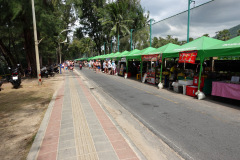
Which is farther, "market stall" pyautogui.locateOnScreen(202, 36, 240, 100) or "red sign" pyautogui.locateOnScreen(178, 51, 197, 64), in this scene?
"red sign" pyautogui.locateOnScreen(178, 51, 197, 64)

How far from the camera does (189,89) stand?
27.2ft

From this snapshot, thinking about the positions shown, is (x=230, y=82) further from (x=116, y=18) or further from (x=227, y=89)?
(x=116, y=18)

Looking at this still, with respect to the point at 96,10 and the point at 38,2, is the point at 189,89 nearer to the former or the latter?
the point at 38,2

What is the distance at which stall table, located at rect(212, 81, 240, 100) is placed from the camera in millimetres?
6271

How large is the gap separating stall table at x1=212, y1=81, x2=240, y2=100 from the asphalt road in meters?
0.45

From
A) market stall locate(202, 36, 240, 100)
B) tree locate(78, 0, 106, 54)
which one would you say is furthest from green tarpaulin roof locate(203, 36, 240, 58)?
tree locate(78, 0, 106, 54)

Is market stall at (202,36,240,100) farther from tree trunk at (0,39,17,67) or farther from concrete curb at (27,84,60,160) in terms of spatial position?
tree trunk at (0,39,17,67)

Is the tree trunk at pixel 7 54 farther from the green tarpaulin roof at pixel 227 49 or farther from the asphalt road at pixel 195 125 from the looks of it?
the green tarpaulin roof at pixel 227 49

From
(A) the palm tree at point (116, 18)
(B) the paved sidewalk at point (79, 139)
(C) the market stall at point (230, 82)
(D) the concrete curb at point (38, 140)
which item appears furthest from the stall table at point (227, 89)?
(A) the palm tree at point (116, 18)

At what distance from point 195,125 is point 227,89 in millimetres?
3434

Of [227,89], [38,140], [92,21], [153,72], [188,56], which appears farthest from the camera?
[92,21]

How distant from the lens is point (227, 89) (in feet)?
21.8

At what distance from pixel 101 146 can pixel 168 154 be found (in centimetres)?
142

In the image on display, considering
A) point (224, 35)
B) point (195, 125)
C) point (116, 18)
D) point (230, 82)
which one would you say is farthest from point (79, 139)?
point (224, 35)
